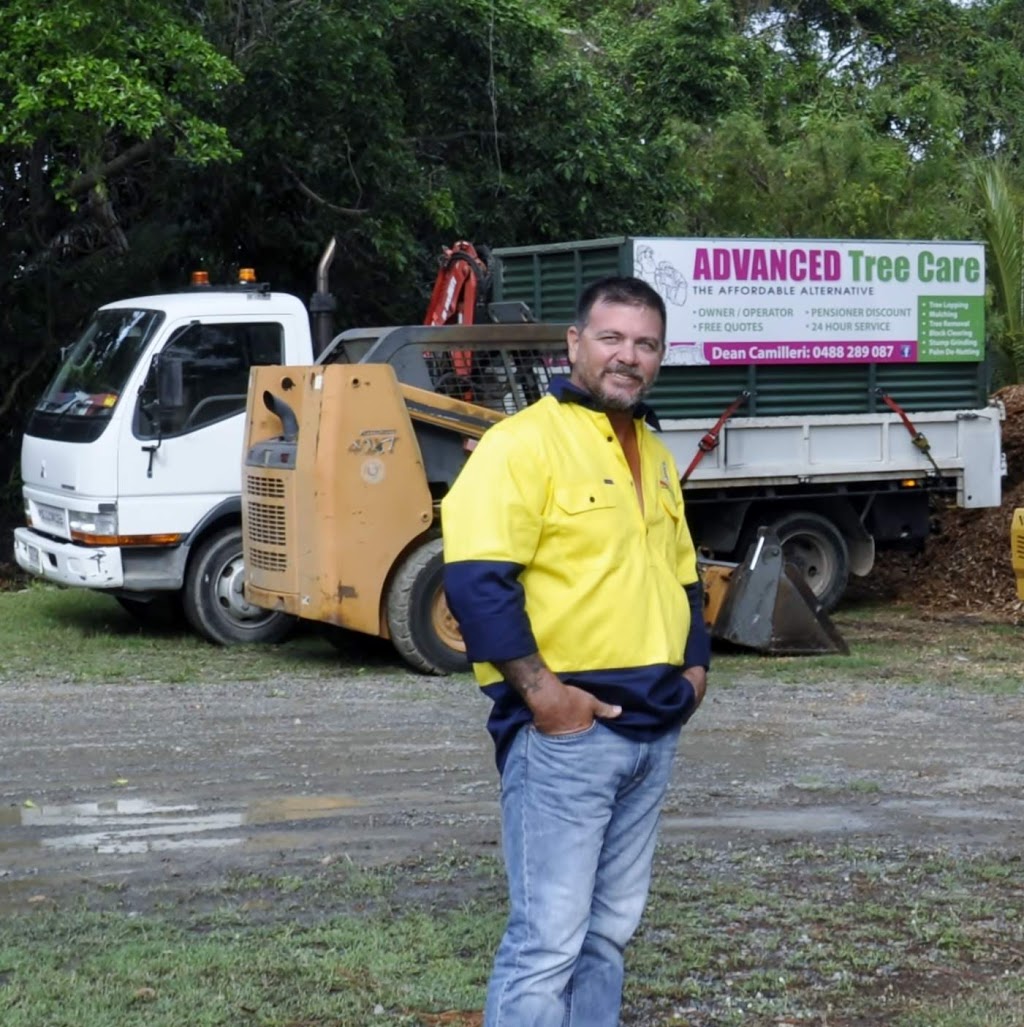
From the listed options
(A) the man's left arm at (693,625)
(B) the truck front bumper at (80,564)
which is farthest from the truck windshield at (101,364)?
(A) the man's left arm at (693,625)

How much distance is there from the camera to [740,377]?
1370cm

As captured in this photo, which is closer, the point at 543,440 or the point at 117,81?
the point at 543,440

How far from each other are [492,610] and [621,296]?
2.62 feet

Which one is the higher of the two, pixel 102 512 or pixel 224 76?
pixel 224 76

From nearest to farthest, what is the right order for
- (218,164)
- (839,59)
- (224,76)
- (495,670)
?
(495,670), (224,76), (218,164), (839,59)

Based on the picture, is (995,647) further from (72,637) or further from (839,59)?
(839,59)

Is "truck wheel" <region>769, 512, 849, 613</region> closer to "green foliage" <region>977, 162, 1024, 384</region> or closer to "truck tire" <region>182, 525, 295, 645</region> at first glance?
"truck tire" <region>182, 525, 295, 645</region>

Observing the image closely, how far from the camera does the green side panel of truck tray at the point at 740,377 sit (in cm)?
1348

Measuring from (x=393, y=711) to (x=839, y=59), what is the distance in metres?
19.9

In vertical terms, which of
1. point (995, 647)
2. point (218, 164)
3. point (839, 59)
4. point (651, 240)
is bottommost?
point (995, 647)

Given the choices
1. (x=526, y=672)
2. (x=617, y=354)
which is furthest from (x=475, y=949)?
(x=617, y=354)

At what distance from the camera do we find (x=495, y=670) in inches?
155

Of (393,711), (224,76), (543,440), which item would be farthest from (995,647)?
(543,440)

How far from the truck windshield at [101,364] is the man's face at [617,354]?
8.89 meters
